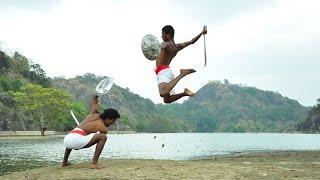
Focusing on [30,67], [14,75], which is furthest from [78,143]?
[30,67]

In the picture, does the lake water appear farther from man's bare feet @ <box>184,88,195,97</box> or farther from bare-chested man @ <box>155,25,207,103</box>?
man's bare feet @ <box>184,88,195,97</box>

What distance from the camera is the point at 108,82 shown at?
45.2ft

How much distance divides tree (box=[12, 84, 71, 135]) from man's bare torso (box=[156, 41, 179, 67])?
9198 centimetres

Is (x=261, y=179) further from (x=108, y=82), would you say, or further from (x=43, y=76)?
(x=43, y=76)

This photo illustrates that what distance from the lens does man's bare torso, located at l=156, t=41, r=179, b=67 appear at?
11555 mm

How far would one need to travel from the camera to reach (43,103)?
104125mm

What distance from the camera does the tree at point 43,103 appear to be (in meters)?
101

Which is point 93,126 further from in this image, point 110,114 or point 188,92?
point 188,92

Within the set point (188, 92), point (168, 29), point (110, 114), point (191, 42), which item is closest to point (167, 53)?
point (168, 29)

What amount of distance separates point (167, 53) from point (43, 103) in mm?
96157

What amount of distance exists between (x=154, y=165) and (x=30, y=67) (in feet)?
480

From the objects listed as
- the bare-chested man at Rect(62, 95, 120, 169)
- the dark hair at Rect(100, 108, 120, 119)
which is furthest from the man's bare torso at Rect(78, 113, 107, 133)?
the dark hair at Rect(100, 108, 120, 119)

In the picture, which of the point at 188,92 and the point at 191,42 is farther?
the point at 191,42

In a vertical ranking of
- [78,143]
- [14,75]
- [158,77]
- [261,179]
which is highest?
[14,75]
